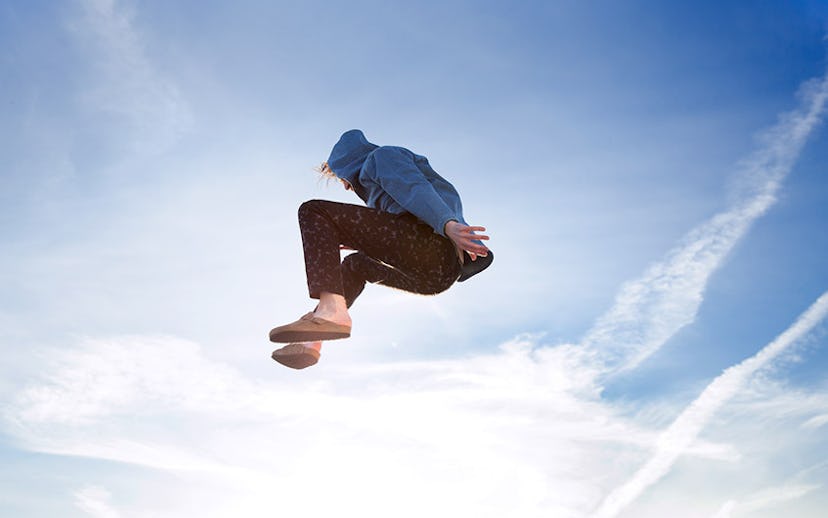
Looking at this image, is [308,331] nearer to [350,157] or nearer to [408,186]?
[408,186]

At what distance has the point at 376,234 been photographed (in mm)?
5312

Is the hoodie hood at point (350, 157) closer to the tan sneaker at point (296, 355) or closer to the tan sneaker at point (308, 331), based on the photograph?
the tan sneaker at point (308, 331)

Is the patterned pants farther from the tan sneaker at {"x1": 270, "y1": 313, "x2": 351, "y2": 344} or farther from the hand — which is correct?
the hand

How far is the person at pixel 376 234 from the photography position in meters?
4.99

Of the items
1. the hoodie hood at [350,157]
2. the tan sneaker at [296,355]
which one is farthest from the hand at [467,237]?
the tan sneaker at [296,355]

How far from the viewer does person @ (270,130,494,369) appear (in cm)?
499

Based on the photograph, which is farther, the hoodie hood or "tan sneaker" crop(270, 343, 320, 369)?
the hoodie hood

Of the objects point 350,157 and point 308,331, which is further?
point 350,157

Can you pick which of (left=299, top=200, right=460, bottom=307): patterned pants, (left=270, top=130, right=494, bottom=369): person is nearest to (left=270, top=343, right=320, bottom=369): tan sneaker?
(left=270, top=130, right=494, bottom=369): person

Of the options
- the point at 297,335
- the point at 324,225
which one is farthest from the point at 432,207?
the point at 297,335

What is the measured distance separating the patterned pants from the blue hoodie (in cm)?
18

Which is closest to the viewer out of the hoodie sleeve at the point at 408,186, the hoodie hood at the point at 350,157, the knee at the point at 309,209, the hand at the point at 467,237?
the hand at the point at 467,237

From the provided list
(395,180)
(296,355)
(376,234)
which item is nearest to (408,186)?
(395,180)

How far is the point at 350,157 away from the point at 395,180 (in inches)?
22.5
